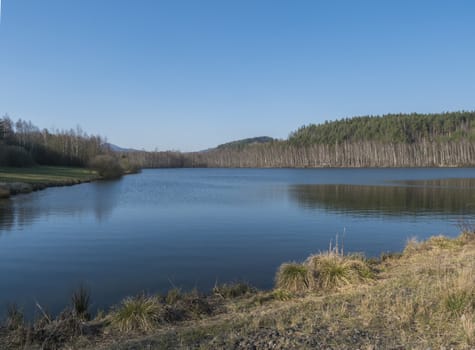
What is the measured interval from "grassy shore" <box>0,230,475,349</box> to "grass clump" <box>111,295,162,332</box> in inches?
0.7

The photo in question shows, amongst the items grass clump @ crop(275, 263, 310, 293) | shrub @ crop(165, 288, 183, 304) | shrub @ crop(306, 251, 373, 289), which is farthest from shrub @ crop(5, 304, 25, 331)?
shrub @ crop(306, 251, 373, 289)

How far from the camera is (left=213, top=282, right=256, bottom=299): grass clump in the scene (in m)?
10.1

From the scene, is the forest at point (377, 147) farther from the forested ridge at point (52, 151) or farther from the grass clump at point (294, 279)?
the grass clump at point (294, 279)

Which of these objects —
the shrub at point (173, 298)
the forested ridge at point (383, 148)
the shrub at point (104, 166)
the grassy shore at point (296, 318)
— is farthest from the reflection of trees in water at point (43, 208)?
the forested ridge at point (383, 148)

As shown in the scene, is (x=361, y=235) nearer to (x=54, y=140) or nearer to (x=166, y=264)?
(x=166, y=264)

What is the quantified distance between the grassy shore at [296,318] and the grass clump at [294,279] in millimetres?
26

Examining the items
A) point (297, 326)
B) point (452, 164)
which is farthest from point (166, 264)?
point (452, 164)

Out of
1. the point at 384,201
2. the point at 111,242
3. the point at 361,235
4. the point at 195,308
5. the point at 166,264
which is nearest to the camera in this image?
the point at 195,308

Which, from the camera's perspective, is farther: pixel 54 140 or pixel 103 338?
pixel 54 140

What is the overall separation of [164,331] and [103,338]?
108 centimetres

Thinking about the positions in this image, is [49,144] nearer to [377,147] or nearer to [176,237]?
[176,237]

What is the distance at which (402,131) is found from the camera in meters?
178

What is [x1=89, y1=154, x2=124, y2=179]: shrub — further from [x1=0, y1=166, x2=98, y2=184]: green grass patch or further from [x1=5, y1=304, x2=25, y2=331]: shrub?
[x1=5, y1=304, x2=25, y2=331]: shrub

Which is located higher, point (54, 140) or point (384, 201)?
point (54, 140)
